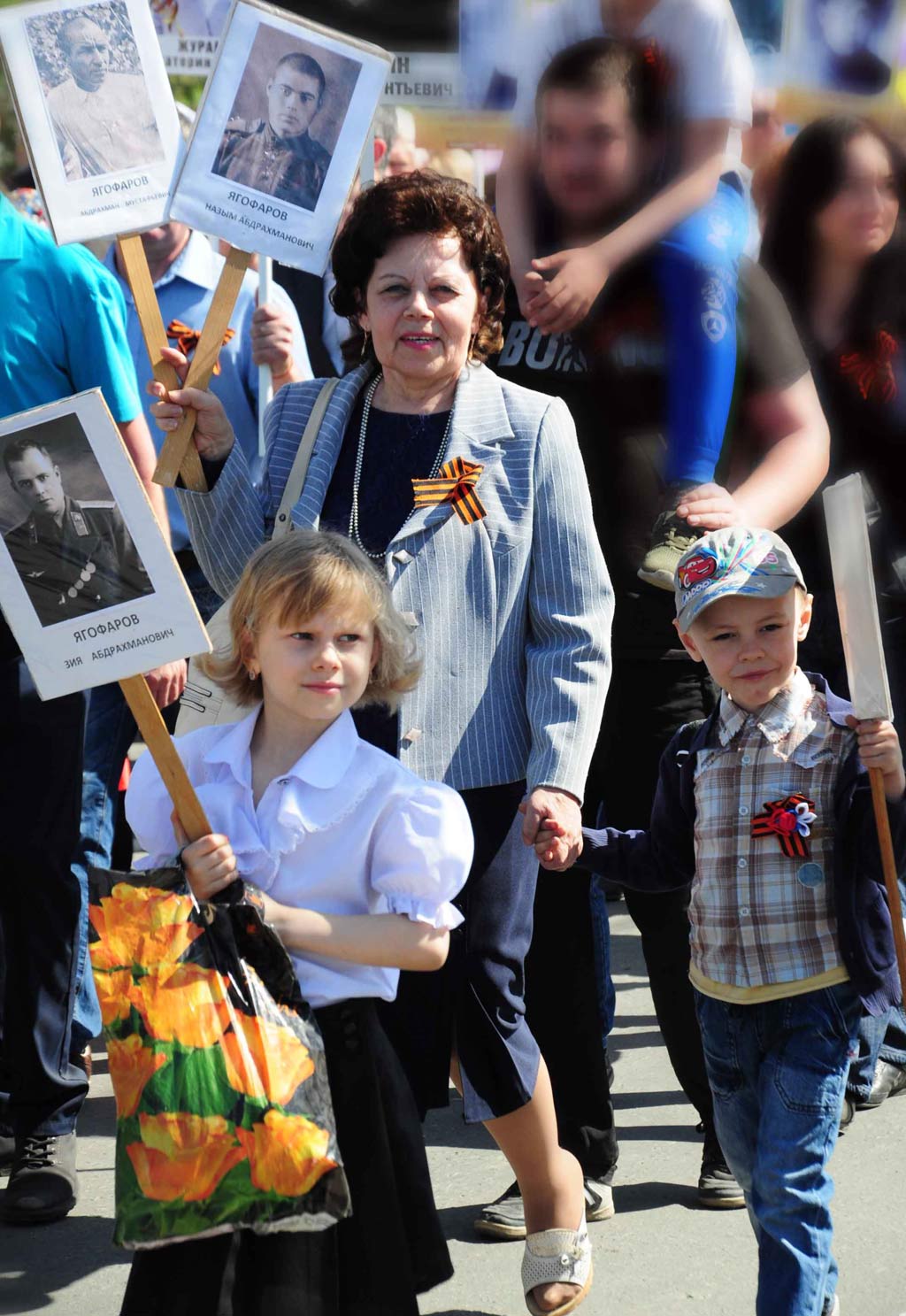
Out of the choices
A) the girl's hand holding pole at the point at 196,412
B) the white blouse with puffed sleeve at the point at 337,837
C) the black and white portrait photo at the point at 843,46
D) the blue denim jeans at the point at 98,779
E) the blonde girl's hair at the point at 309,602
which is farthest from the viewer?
the black and white portrait photo at the point at 843,46

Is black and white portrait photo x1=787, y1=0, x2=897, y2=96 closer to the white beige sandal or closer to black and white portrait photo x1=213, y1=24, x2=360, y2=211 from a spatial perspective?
black and white portrait photo x1=213, y1=24, x2=360, y2=211

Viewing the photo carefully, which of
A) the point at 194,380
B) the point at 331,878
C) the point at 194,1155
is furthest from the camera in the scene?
the point at 194,380

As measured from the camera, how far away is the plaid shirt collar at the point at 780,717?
3094mm

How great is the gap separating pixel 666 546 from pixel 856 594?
2.41 feet

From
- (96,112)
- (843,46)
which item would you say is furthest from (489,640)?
(843,46)

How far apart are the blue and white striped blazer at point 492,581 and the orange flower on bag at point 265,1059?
2.49ft

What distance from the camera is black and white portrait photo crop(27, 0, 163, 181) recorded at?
333cm

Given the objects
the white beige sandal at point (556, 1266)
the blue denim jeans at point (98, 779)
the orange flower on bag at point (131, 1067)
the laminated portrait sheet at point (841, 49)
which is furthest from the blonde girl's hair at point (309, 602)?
the laminated portrait sheet at point (841, 49)

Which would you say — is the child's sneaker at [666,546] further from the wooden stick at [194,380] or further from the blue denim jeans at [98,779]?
the blue denim jeans at [98,779]

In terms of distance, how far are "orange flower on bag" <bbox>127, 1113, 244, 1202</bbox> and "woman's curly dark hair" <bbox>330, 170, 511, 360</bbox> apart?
1609 millimetres

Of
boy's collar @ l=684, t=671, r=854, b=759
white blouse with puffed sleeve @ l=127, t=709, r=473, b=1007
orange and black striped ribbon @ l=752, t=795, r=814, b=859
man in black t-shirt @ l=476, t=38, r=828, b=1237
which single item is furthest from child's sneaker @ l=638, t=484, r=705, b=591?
white blouse with puffed sleeve @ l=127, t=709, r=473, b=1007

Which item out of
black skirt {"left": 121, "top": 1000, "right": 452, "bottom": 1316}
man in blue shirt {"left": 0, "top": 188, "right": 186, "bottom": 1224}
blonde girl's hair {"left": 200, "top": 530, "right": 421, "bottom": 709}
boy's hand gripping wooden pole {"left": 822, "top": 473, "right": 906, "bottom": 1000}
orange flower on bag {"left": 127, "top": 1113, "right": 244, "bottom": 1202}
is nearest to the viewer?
orange flower on bag {"left": 127, "top": 1113, "right": 244, "bottom": 1202}

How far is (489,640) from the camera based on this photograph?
10.8ft

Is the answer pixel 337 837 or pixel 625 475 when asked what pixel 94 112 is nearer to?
pixel 625 475
